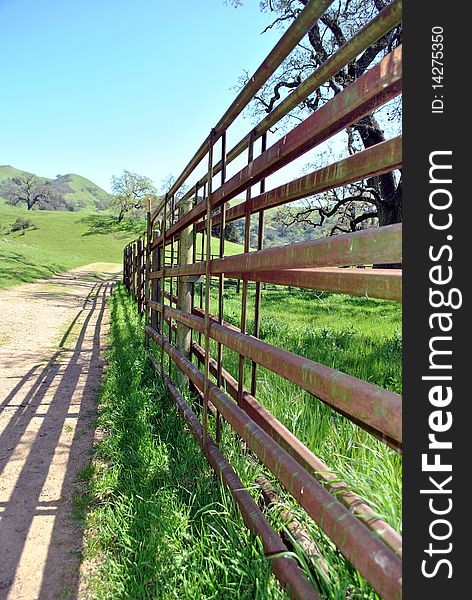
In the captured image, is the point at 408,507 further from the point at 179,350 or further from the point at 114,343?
the point at 114,343

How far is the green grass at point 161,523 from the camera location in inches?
74.0

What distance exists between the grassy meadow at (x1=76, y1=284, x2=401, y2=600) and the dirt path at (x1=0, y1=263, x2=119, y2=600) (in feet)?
0.48

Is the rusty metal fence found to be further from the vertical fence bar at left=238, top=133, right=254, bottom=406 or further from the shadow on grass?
the shadow on grass

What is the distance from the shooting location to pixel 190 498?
2518 millimetres

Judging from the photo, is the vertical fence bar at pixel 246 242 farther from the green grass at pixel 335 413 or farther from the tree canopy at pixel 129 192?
the tree canopy at pixel 129 192

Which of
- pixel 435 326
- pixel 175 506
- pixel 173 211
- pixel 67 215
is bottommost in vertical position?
pixel 175 506

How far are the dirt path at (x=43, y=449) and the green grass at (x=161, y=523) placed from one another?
0.14m

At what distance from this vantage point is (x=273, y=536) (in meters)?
1.86

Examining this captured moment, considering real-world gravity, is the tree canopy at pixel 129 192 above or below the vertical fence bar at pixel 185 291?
above

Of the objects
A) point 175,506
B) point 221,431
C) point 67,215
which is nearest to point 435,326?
point 175,506

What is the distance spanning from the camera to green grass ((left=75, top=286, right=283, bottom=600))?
6.17 feet

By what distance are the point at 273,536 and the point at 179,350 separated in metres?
2.73

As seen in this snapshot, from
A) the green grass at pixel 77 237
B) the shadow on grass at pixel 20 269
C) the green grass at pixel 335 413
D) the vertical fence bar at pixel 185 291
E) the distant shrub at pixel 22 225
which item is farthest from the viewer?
the distant shrub at pixel 22 225

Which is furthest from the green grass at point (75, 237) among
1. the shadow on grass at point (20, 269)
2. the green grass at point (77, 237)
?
the shadow on grass at point (20, 269)
